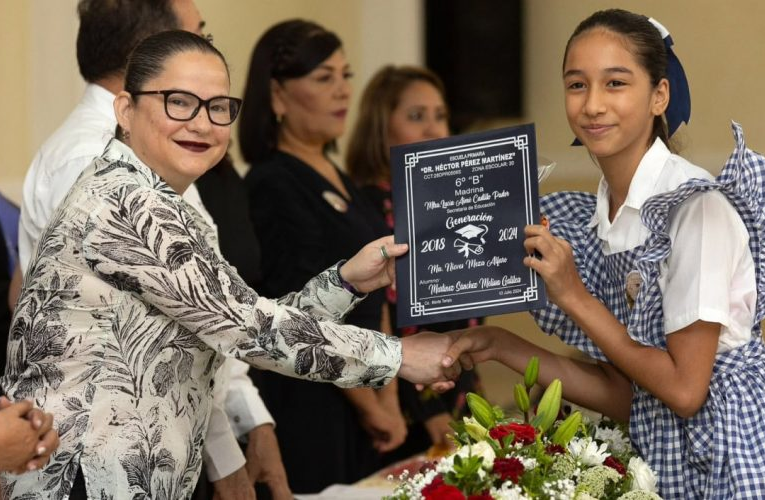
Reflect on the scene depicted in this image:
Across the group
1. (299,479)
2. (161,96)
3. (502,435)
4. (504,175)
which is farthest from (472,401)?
(299,479)

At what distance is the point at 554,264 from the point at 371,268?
49 cm

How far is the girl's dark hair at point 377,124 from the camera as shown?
521 cm

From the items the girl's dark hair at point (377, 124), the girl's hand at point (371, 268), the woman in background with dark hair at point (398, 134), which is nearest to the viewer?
the girl's hand at point (371, 268)

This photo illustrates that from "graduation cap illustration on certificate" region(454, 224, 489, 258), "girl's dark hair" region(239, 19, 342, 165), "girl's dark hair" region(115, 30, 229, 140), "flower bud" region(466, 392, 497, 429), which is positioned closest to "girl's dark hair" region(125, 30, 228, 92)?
"girl's dark hair" region(115, 30, 229, 140)

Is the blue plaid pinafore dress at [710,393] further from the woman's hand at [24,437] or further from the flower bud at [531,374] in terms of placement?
the woman's hand at [24,437]

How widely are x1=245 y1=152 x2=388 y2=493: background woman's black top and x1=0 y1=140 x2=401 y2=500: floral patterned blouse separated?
165cm

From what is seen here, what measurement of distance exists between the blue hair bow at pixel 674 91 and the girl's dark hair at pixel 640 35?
0.02 metres

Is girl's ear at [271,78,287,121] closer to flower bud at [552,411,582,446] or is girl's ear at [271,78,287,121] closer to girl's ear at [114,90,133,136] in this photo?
girl's ear at [114,90,133,136]

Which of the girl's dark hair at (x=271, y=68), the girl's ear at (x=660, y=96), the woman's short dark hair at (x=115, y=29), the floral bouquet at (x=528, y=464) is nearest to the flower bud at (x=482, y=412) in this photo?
the floral bouquet at (x=528, y=464)

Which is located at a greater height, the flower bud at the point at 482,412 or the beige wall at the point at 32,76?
the beige wall at the point at 32,76

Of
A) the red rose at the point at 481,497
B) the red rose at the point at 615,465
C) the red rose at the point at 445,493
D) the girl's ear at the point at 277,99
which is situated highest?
the girl's ear at the point at 277,99

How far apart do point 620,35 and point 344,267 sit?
→ 77 cm

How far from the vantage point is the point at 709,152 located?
4668 mm

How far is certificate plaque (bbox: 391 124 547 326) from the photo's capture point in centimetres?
251
